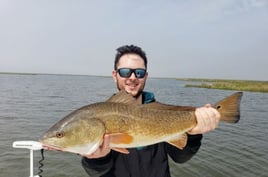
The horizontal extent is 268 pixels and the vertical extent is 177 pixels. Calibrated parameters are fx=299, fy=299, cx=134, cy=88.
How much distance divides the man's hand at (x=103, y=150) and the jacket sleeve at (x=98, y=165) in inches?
3.3

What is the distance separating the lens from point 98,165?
335cm

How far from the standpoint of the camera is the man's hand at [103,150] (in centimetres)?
295

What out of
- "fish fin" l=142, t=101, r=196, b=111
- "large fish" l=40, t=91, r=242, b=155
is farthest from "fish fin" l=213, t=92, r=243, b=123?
"large fish" l=40, t=91, r=242, b=155

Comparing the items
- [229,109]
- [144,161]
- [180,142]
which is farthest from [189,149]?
[229,109]

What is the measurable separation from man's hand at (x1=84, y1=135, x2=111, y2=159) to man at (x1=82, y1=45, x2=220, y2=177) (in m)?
0.11

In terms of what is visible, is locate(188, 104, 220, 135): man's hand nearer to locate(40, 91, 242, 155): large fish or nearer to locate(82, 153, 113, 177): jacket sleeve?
locate(40, 91, 242, 155): large fish

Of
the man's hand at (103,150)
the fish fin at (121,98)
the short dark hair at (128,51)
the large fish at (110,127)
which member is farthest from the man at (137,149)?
the fish fin at (121,98)

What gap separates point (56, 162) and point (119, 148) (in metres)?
8.55

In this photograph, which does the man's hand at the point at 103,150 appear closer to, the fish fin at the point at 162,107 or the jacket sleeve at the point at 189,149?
the fish fin at the point at 162,107

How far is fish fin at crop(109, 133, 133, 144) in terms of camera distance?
2.93 metres

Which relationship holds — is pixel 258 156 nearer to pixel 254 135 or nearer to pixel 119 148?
pixel 254 135

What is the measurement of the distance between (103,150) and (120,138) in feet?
0.93

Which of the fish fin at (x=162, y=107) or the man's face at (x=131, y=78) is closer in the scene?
the fish fin at (x=162, y=107)

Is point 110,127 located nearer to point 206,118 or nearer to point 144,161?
point 144,161
